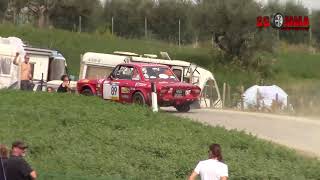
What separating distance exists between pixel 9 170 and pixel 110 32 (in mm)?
57295

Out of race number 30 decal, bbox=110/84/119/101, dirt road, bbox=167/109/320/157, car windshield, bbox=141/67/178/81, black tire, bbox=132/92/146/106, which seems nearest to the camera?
dirt road, bbox=167/109/320/157

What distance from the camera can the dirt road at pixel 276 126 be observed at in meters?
Result: 21.0

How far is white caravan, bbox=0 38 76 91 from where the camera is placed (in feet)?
101

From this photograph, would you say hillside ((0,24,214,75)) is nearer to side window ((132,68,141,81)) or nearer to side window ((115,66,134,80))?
side window ((115,66,134,80))

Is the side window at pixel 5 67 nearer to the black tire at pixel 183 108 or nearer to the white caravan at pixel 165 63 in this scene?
the white caravan at pixel 165 63

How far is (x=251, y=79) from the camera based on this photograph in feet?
180

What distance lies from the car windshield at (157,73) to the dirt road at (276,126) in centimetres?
143

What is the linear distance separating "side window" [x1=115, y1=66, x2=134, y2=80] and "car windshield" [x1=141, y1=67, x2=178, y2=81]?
0.45m

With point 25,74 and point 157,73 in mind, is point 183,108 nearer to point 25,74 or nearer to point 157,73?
point 157,73

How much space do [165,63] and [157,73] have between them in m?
6.16

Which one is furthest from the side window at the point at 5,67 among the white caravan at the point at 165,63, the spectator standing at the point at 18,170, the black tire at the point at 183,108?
the spectator standing at the point at 18,170

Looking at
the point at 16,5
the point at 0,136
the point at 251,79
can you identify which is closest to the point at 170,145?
the point at 0,136

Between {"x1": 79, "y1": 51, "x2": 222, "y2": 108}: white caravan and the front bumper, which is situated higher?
{"x1": 79, "y1": 51, "x2": 222, "y2": 108}: white caravan

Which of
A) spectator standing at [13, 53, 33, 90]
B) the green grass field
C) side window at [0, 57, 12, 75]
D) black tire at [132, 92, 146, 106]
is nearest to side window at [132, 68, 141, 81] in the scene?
black tire at [132, 92, 146, 106]
